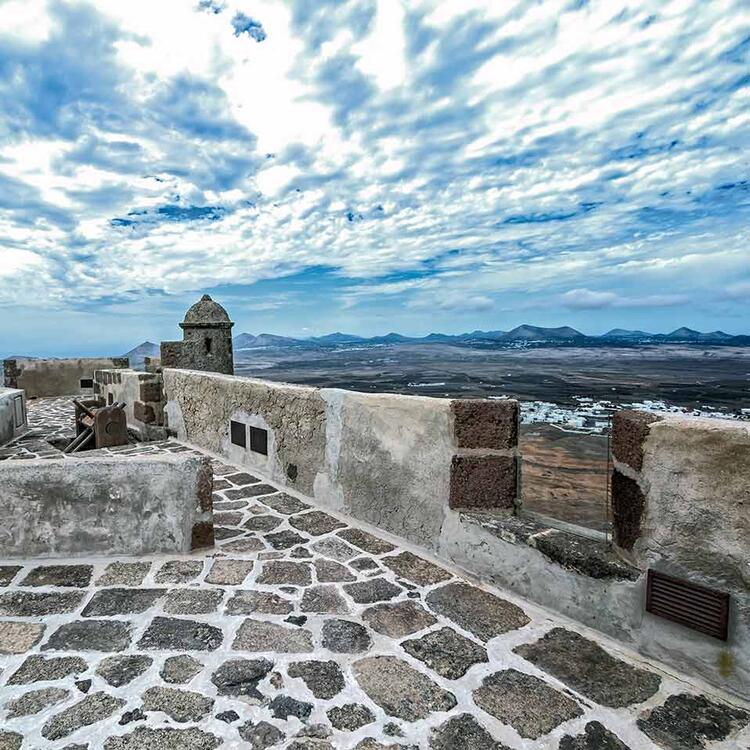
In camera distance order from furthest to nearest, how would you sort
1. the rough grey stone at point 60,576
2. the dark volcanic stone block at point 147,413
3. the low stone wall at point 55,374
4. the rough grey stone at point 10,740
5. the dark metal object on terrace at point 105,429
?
the low stone wall at point 55,374
the dark volcanic stone block at point 147,413
the dark metal object on terrace at point 105,429
the rough grey stone at point 60,576
the rough grey stone at point 10,740

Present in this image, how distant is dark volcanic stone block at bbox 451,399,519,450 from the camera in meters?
3.02

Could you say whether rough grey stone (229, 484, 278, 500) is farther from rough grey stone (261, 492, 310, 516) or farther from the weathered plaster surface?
the weathered plaster surface

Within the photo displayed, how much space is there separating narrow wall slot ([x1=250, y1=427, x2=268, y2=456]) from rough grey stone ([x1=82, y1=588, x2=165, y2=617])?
Answer: 227cm

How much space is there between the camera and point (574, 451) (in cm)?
494

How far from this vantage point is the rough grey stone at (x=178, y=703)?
1.87 metres

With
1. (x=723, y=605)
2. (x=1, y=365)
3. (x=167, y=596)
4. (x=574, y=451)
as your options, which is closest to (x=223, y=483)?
(x=167, y=596)

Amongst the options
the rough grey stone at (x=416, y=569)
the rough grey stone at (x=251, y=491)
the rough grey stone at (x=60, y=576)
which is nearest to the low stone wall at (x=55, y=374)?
the rough grey stone at (x=251, y=491)

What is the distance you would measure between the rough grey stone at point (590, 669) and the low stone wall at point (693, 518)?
188 mm

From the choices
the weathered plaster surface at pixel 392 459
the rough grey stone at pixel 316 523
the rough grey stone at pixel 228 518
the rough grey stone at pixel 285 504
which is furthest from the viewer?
the rough grey stone at pixel 285 504

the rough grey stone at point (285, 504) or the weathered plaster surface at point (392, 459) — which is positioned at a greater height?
the weathered plaster surface at point (392, 459)

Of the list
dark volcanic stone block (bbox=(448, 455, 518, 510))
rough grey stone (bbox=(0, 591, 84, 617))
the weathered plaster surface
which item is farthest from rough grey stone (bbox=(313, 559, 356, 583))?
rough grey stone (bbox=(0, 591, 84, 617))

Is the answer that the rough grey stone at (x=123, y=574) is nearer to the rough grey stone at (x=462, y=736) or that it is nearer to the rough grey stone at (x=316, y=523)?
the rough grey stone at (x=316, y=523)

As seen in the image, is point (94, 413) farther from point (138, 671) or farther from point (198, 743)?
point (198, 743)

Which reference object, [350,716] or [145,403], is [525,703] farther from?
[145,403]
